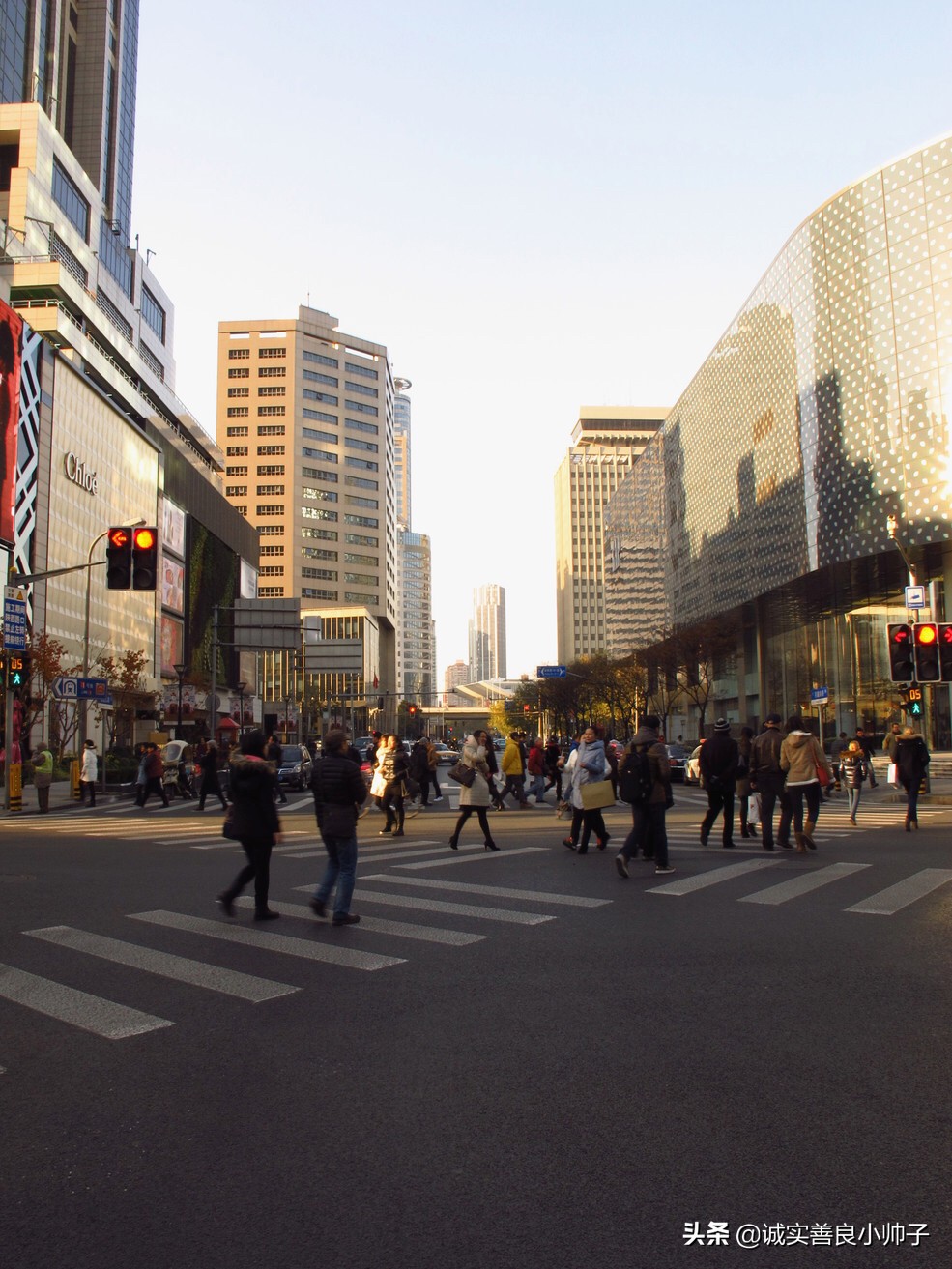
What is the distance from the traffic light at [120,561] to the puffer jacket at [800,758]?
1035 centimetres

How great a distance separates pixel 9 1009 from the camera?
6.01 meters

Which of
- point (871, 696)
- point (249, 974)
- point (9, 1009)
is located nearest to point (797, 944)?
point (249, 974)

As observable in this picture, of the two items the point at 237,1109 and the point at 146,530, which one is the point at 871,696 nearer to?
the point at 146,530

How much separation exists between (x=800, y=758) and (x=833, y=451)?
146 feet

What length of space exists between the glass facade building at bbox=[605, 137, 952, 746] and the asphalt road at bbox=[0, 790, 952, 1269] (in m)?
31.6

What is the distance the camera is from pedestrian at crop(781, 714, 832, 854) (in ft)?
43.7

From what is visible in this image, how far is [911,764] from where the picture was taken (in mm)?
16344

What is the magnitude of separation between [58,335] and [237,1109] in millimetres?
67226

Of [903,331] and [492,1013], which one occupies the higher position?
[903,331]

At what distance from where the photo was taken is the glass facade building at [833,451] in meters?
Result: 48.8

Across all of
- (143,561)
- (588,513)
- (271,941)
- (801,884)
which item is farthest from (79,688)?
(588,513)

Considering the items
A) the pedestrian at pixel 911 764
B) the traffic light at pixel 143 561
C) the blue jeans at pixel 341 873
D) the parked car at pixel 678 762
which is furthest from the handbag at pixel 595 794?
the parked car at pixel 678 762


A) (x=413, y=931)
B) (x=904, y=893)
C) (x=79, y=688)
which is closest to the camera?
(x=413, y=931)

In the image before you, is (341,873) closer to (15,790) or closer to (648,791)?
(648,791)
